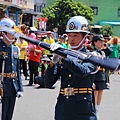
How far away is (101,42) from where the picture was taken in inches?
338

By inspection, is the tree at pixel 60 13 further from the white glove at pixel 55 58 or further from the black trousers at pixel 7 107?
the white glove at pixel 55 58

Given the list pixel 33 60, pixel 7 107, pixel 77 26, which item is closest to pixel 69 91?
pixel 77 26

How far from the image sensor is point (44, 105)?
9859 mm

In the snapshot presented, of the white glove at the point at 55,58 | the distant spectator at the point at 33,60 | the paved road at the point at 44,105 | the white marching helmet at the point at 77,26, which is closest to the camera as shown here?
the white glove at the point at 55,58

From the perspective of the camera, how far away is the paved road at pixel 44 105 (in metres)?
8.68

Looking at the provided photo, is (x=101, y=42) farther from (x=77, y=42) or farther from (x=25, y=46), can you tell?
(x=25, y=46)

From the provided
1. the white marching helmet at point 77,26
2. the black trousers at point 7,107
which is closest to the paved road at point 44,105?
the black trousers at point 7,107

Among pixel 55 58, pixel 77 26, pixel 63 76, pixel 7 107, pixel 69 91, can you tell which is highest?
pixel 77 26

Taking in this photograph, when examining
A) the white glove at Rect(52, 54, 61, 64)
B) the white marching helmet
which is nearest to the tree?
the white marching helmet

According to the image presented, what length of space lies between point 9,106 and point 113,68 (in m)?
3.20

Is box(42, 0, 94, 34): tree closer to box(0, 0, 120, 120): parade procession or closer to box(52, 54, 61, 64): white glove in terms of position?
box(0, 0, 120, 120): parade procession

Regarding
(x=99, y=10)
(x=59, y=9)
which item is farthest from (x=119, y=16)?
(x=59, y=9)

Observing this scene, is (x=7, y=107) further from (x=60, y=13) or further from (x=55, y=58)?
(x=60, y=13)

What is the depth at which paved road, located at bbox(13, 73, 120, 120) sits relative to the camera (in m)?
8.68
